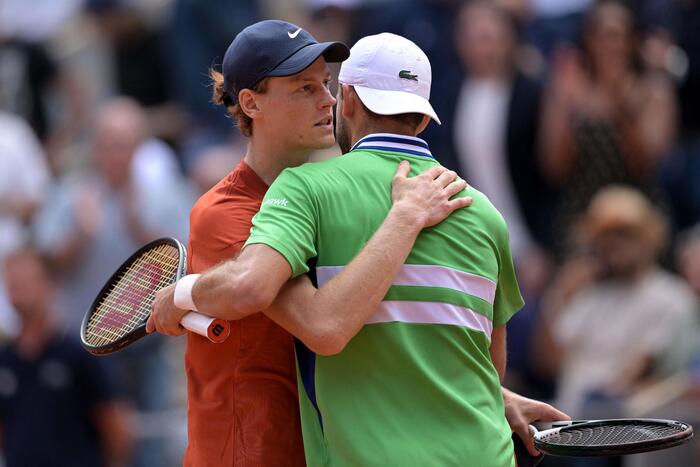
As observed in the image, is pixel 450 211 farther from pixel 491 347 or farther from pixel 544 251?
pixel 544 251

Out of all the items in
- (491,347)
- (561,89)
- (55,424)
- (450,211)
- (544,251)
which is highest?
(450,211)

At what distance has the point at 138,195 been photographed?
9445 millimetres

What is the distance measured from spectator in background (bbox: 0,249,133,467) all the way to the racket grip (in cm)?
476

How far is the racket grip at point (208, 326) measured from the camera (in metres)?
3.93

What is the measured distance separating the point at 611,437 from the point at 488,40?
542 cm

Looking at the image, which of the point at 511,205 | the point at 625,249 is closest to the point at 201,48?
the point at 511,205

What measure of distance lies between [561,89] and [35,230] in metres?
3.68

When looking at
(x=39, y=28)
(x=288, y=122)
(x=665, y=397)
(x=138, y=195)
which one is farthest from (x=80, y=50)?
(x=288, y=122)

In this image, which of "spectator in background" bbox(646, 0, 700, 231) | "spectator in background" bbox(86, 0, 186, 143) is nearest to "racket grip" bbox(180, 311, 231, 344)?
"spectator in background" bbox(646, 0, 700, 231)

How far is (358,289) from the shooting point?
383 centimetres

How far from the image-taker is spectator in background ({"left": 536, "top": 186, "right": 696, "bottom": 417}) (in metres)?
8.31

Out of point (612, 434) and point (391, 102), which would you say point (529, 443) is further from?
point (391, 102)

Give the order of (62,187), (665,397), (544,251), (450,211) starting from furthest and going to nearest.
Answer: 1. (62,187)
2. (544,251)
3. (665,397)
4. (450,211)

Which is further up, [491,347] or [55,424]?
[491,347]
